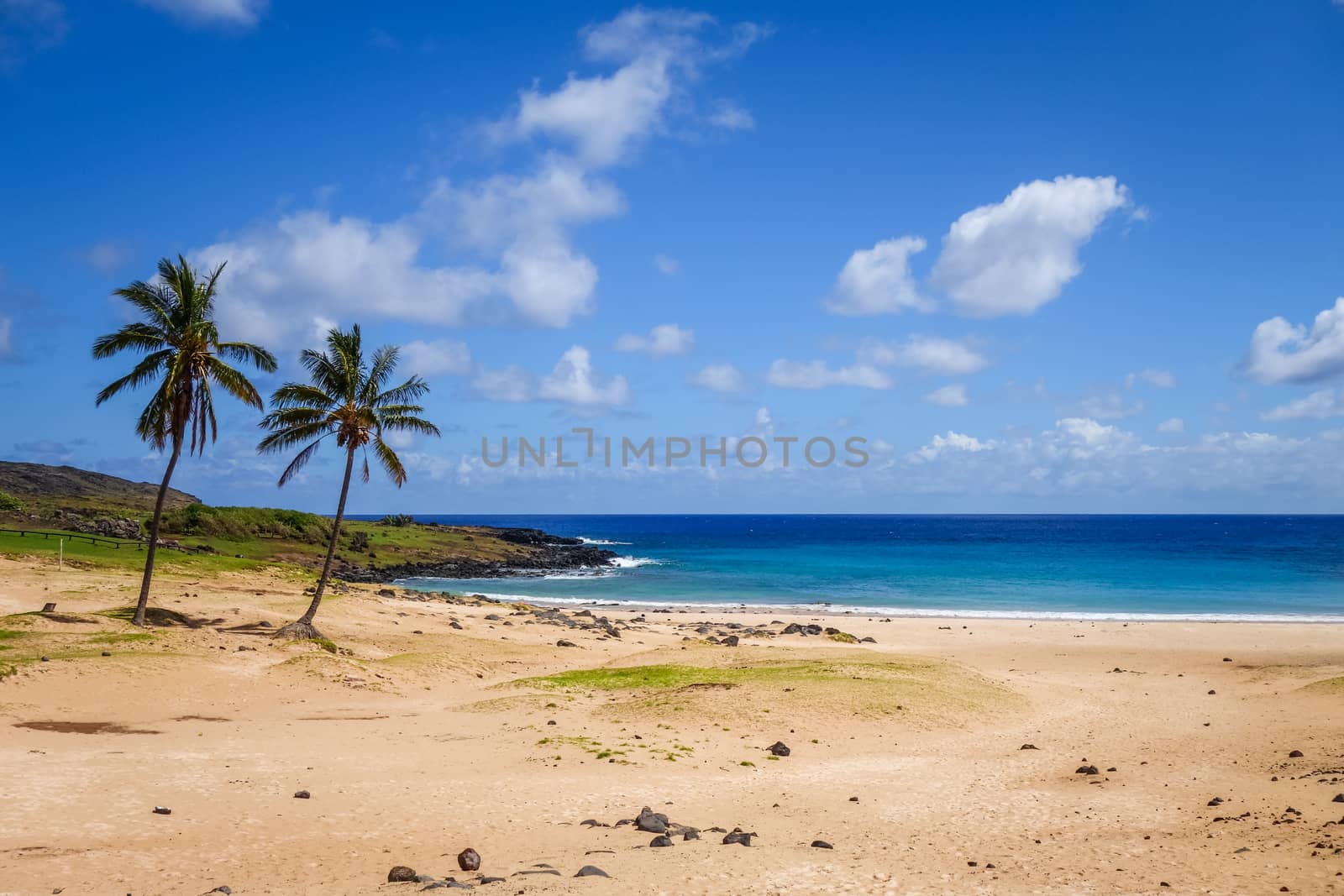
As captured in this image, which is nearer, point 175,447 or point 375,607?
point 175,447

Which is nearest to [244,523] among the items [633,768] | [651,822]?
[633,768]

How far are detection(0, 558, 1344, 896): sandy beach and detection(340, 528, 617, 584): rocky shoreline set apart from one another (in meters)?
40.5

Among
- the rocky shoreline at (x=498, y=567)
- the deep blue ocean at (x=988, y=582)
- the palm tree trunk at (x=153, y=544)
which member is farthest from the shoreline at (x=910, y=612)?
the palm tree trunk at (x=153, y=544)

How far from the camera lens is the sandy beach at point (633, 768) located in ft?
34.1

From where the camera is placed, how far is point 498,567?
87312mm

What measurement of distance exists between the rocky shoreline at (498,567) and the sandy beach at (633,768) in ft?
133

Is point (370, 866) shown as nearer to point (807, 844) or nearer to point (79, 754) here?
point (807, 844)

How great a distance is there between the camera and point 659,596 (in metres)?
67.4

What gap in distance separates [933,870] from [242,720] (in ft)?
51.2

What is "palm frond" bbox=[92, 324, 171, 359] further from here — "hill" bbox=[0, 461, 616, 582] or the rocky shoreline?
the rocky shoreline

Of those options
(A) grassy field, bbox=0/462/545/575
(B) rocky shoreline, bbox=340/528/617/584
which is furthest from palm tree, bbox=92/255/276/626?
(B) rocky shoreline, bbox=340/528/617/584

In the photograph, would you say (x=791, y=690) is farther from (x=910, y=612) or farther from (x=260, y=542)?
(x=260, y=542)

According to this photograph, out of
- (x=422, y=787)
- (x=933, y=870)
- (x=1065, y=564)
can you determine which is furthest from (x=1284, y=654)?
(x=1065, y=564)

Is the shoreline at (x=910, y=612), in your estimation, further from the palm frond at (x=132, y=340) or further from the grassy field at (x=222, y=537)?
the palm frond at (x=132, y=340)
